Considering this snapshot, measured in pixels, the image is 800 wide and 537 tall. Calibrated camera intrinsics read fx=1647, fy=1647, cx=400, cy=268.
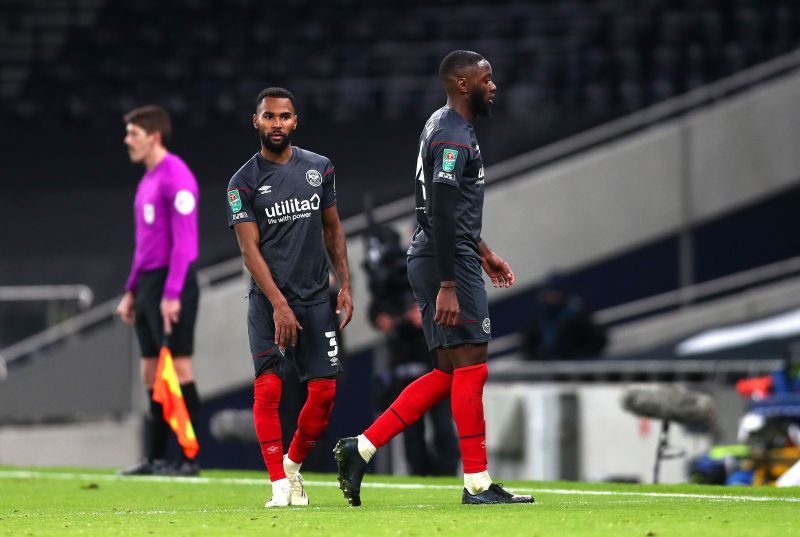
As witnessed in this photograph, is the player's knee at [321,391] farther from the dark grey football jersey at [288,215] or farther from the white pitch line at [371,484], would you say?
the white pitch line at [371,484]

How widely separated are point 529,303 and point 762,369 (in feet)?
12.1

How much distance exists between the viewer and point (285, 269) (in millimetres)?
6996

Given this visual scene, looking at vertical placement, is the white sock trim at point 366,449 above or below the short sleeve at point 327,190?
below

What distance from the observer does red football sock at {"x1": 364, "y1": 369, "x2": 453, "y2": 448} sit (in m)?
6.73

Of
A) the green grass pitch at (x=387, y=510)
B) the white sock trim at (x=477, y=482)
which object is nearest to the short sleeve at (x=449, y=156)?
the white sock trim at (x=477, y=482)

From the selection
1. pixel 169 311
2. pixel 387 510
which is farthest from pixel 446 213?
pixel 169 311

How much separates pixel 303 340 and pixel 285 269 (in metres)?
0.32

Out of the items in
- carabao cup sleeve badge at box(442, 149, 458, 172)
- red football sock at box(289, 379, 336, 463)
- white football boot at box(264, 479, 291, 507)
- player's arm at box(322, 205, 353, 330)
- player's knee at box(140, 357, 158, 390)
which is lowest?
white football boot at box(264, 479, 291, 507)

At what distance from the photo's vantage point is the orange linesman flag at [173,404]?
9227 millimetres

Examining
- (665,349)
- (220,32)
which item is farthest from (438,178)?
(220,32)

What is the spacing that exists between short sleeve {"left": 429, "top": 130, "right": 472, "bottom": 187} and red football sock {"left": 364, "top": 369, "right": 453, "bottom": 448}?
84 centimetres

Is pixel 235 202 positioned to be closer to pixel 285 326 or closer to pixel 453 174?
pixel 285 326

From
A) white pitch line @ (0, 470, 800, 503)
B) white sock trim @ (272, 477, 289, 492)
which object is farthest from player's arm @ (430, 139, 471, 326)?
white pitch line @ (0, 470, 800, 503)

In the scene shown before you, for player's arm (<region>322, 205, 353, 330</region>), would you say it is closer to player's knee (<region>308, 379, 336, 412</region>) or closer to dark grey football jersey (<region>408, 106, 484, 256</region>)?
player's knee (<region>308, 379, 336, 412</region>)
